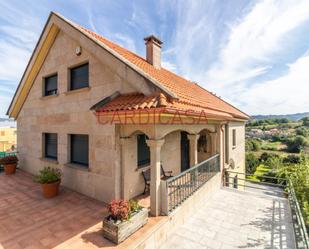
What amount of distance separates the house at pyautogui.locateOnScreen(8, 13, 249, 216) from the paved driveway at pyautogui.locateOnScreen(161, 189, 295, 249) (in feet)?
4.29

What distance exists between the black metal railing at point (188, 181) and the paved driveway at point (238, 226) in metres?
0.84

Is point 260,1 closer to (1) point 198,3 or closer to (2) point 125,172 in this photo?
(1) point 198,3

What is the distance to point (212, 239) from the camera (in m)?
5.25

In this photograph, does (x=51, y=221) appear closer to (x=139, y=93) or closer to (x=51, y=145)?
(x=139, y=93)

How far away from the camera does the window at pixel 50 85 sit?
9492mm

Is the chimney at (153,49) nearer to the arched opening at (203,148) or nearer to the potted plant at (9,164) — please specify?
the arched opening at (203,148)

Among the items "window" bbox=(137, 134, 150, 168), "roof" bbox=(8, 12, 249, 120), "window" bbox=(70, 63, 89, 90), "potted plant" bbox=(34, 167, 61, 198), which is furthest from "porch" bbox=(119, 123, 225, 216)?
"window" bbox=(70, 63, 89, 90)

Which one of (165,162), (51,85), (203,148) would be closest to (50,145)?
(51,85)

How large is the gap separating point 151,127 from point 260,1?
20.7 ft

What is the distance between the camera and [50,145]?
9.78 metres

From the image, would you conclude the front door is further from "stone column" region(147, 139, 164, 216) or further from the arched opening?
"stone column" region(147, 139, 164, 216)

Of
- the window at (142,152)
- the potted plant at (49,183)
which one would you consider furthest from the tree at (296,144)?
the potted plant at (49,183)

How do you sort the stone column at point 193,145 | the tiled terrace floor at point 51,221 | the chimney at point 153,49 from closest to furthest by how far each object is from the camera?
the tiled terrace floor at point 51,221 < the stone column at point 193,145 < the chimney at point 153,49

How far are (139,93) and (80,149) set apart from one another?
13.4 ft
